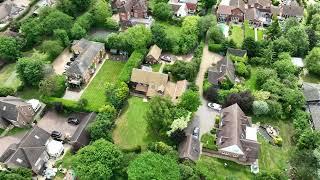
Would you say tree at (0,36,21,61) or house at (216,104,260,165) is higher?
tree at (0,36,21,61)

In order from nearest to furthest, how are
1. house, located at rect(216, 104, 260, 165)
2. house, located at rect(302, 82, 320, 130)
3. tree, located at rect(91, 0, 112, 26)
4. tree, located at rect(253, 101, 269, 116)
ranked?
house, located at rect(216, 104, 260, 165) < tree, located at rect(253, 101, 269, 116) < house, located at rect(302, 82, 320, 130) < tree, located at rect(91, 0, 112, 26)

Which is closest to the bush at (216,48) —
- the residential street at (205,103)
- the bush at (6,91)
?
the residential street at (205,103)

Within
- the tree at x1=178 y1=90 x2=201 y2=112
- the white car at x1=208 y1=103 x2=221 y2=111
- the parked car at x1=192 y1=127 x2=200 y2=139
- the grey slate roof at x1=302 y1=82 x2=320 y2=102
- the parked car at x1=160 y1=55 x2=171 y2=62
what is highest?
the tree at x1=178 y1=90 x2=201 y2=112

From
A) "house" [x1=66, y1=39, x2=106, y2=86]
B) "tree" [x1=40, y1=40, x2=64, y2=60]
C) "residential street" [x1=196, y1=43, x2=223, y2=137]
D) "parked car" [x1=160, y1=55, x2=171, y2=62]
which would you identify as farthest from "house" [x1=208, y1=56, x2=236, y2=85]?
"tree" [x1=40, y1=40, x2=64, y2=60]

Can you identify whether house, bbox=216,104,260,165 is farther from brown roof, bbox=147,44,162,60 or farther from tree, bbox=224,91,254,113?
brown roof, bbox=147,44,162,60

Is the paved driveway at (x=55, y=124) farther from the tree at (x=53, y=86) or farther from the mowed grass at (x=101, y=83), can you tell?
the mowed grass at (x=101, y=83)

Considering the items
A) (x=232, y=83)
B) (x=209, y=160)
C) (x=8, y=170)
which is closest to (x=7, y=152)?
(x=8, y=170)

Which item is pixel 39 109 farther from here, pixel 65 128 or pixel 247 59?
pixel 247 59

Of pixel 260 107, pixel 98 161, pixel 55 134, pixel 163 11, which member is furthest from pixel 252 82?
pixel 55 134
